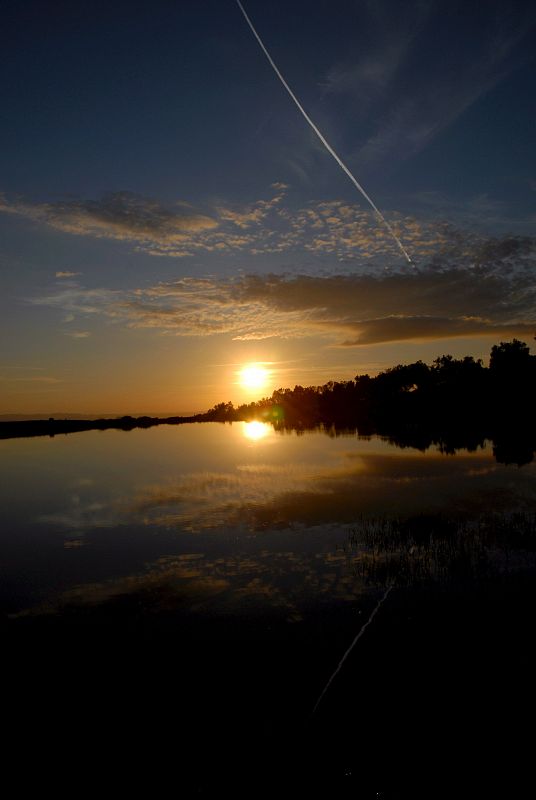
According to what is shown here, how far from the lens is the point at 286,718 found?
34.6 feet

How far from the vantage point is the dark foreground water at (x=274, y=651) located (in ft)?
30.2

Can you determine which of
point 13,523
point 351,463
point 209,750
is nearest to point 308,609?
point 209,750

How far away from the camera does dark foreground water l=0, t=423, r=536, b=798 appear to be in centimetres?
922

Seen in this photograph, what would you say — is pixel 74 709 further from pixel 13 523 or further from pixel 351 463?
pixel 351 463

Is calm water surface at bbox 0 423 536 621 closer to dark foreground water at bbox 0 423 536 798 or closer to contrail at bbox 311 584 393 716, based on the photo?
dark foreground water at bbox 0 423 536 798

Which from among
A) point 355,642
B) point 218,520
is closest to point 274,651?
point 355,642

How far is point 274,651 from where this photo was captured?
1341 centimetres

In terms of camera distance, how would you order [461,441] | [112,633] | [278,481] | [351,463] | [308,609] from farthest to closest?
[461,441] < [351,463] < [278,481] < [308,609] < [112,633]

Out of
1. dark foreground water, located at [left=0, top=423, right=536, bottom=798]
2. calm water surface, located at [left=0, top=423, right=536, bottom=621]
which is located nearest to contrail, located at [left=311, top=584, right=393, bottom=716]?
dark foreground water, located at [left=0, top=423, right=536, bottom=798]

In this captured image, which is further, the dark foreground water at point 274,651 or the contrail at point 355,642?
the contrail at point 355,642

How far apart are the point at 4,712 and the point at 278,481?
1375 inches

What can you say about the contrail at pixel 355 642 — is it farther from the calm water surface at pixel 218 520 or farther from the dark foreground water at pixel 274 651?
the calm water surface at pixel 218 520

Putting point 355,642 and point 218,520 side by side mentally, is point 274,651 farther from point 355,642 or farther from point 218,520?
point 218,520

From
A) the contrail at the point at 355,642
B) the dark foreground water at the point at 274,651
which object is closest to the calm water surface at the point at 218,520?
the dark foreground water at the point at 274,651
